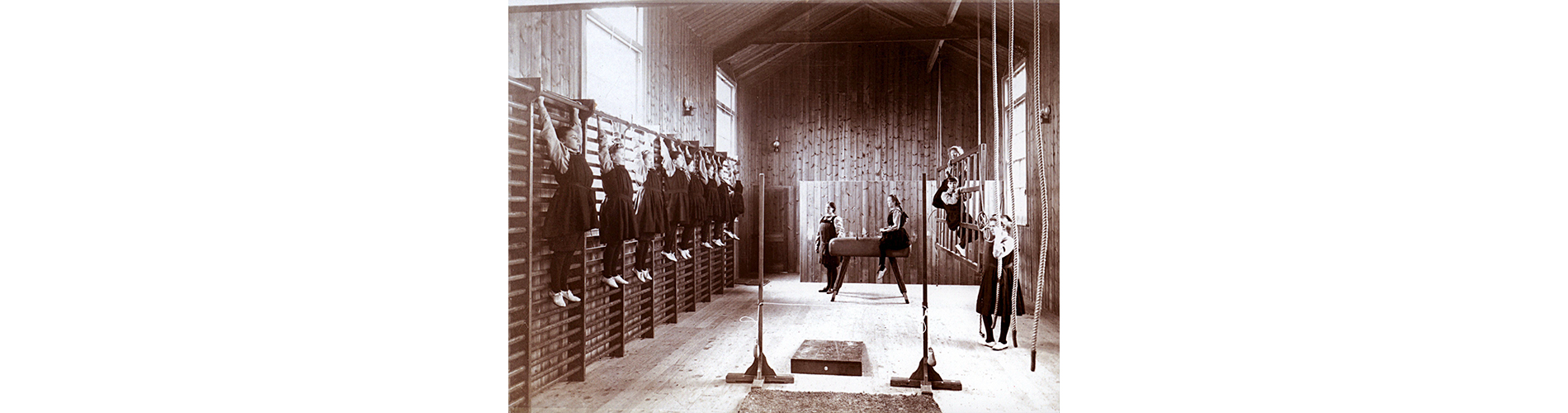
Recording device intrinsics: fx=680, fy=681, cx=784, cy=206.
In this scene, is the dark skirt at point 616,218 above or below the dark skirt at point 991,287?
above

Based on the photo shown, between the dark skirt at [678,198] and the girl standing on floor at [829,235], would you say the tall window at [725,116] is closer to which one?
the dark skirt at [678,198]

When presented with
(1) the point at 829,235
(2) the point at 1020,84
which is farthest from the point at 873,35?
(1) the point at 829,235

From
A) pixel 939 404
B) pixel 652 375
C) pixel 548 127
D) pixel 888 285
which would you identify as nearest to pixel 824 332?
pixel 888 285

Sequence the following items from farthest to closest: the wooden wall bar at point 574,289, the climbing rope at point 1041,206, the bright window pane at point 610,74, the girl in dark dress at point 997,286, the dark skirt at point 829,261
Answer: the dark skirt at point 829,261 < the girl in dark dress at point 997,286 < the bright window pane at point 610,74 < the wooden wall bar at point 574,289 < the climbing rope at point 1041,206

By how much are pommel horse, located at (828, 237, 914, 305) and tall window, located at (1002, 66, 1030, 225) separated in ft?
1.62

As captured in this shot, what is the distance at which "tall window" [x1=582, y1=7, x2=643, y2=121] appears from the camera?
2.78 m

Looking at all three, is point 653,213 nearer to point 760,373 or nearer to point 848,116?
point 760,373

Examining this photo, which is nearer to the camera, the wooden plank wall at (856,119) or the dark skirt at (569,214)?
the dark skirt at (569,214)

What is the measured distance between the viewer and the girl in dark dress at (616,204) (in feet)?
9.30

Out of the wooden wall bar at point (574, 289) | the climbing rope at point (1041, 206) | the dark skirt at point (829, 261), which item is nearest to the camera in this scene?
the climbing rope at point (1041, 206)

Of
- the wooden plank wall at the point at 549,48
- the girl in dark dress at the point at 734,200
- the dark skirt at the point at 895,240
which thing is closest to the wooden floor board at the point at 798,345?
the dark skirt at the point at 895,240

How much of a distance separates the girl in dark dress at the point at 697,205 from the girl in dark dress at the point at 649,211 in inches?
3.9

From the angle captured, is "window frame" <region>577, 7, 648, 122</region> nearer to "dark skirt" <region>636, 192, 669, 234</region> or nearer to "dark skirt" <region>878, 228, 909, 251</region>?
"dark skirt" <region>636, 192, 669, 234</region>

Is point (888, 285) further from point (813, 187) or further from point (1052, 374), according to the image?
point (1052, 374)
